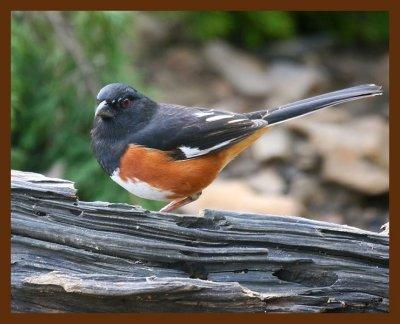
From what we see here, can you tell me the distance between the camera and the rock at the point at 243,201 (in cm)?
615

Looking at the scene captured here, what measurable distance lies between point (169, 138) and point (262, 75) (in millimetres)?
3382

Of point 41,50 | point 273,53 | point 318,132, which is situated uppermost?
point 273,53

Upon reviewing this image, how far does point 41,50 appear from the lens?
6.41 metres

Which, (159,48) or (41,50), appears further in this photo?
(159,48)

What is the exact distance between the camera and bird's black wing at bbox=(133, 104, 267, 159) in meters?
4.30

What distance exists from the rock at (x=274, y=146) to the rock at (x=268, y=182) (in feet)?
0.43

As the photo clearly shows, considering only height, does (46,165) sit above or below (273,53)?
below

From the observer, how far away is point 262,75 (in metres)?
7.57

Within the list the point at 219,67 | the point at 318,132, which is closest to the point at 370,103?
the point at 318,132

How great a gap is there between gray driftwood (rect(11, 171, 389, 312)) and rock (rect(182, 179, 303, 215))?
2.02 metres

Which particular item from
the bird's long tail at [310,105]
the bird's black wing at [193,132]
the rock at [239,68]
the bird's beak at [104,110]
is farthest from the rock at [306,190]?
the bird's beak at [104,110]

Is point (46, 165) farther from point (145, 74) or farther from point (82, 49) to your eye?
point (145, 74)

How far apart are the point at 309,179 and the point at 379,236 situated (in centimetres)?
256

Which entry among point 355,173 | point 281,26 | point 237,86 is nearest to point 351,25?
point 281,26
